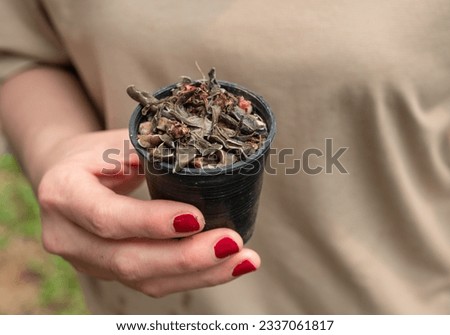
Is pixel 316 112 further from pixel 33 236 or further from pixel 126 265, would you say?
pixel 33 236

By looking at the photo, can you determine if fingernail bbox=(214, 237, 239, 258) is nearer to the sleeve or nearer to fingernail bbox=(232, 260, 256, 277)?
fingernail bbox=(232, 260, 256, 277)

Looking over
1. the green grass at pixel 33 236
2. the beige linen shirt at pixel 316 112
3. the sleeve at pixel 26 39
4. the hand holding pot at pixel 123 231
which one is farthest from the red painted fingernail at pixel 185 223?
the green grass at pixel 33 236

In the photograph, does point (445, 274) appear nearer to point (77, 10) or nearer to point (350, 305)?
point (350, 305)

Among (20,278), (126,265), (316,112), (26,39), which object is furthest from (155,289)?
(20,278)

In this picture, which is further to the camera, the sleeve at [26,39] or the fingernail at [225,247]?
the sleeve at [26,39]

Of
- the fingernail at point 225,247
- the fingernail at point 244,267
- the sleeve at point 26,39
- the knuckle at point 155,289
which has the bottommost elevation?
the knuckle at point 155,289

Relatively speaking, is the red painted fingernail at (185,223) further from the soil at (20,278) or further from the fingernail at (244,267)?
the soil at (20,278)

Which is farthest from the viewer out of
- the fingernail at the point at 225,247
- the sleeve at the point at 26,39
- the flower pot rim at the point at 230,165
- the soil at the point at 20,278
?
the soil at the point at 20,278
